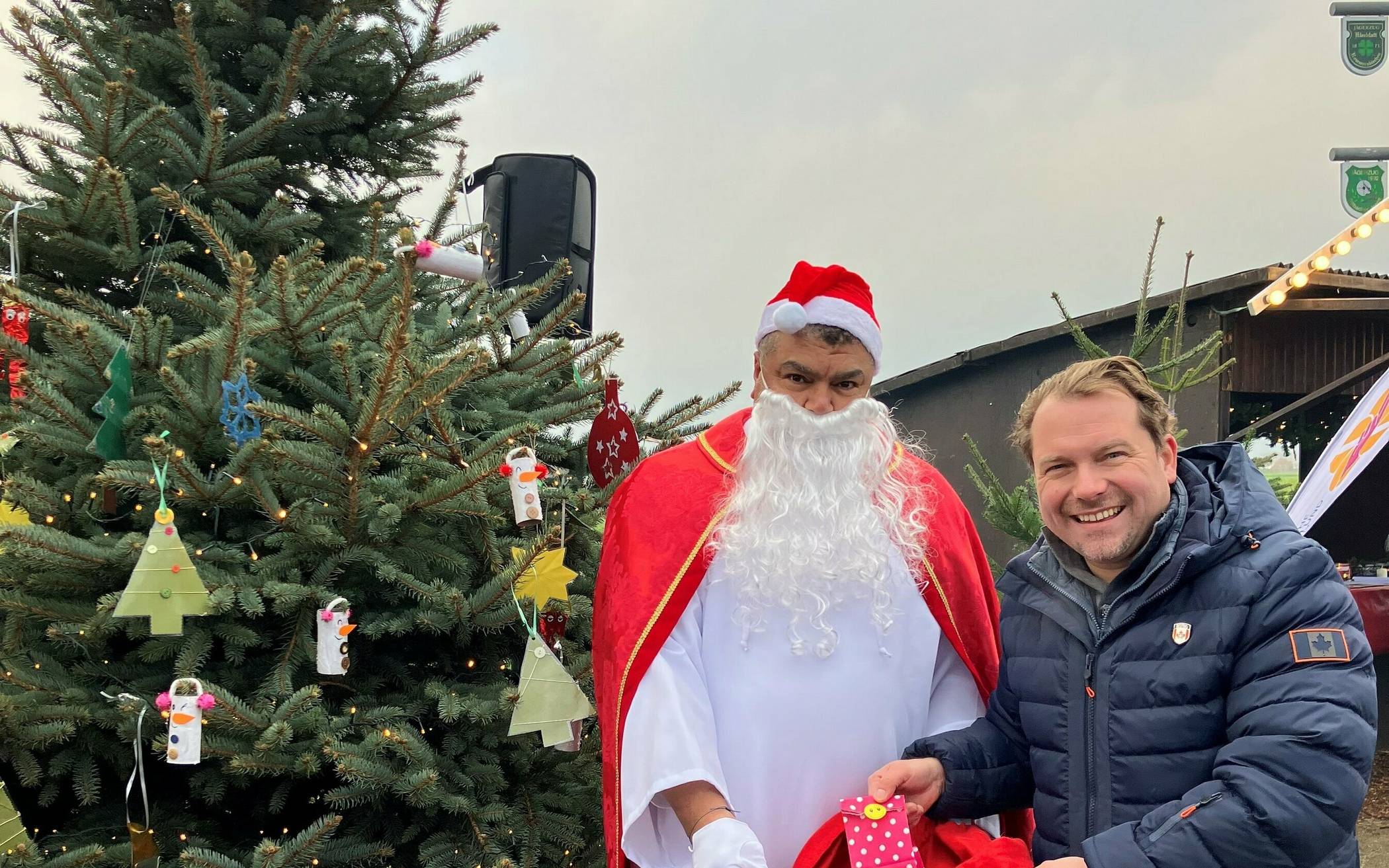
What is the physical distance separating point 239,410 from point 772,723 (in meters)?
1.49

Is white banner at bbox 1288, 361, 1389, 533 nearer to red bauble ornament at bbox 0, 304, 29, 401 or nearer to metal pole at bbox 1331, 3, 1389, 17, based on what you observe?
metal pole at bbox 1331, 3, 1389, 17

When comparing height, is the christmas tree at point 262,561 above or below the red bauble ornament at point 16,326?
below

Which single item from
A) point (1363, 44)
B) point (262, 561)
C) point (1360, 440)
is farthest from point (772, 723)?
point (1363, 44)

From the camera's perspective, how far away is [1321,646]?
1744mm

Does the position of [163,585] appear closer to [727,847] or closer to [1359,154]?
[727,847]

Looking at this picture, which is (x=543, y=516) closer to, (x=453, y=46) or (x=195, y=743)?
(x=195, y=743)

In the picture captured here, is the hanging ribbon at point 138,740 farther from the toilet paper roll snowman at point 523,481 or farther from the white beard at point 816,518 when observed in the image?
the white beard at point 816,518

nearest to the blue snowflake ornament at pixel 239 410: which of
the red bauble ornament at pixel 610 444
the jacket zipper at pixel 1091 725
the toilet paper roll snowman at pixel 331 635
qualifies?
the toilet paper roll snowman at pixel 331 635

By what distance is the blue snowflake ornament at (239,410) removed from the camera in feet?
8.07

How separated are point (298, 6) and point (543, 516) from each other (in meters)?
2.10

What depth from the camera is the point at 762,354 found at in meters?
2.60

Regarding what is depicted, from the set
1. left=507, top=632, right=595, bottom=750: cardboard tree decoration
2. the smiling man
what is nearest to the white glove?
the smiling man

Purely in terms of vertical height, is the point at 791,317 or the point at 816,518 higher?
the point at 791,317

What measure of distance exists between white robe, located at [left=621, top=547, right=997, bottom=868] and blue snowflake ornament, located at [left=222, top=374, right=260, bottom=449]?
115cm
